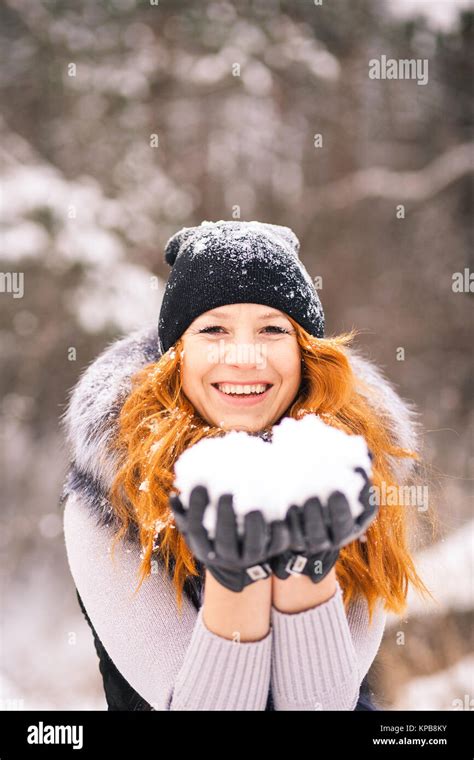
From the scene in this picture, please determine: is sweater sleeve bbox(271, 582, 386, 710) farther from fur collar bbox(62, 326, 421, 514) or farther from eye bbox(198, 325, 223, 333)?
eye bbox(198, 325, 223, 333)

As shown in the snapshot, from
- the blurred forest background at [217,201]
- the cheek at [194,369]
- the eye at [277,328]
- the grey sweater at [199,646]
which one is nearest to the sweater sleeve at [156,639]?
the grey sweater at [199,646]

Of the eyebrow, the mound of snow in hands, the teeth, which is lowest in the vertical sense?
the mound of snow in hands

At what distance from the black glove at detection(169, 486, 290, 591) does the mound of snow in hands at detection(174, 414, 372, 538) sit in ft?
0.04

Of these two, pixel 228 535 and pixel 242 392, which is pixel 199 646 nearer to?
pixel 228 535

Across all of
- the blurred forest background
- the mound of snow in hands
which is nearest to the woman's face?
the mound of snow in hands

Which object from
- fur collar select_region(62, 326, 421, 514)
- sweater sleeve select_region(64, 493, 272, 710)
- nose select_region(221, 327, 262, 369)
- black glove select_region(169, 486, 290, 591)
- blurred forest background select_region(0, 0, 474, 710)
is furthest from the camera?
blurred forest background select_region(0, 0, 474, 710)

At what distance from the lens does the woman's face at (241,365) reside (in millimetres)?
1538

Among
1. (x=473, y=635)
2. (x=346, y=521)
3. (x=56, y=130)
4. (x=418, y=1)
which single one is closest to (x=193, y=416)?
(x=346, y=521)

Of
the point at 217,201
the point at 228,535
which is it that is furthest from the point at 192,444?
the point at 217,201

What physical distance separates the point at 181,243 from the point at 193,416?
0.51 metres

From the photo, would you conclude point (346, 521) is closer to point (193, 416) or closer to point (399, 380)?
point (193, 416)

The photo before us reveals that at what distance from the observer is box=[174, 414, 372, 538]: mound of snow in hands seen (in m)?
1.06

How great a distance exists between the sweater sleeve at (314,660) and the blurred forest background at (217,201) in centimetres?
288
